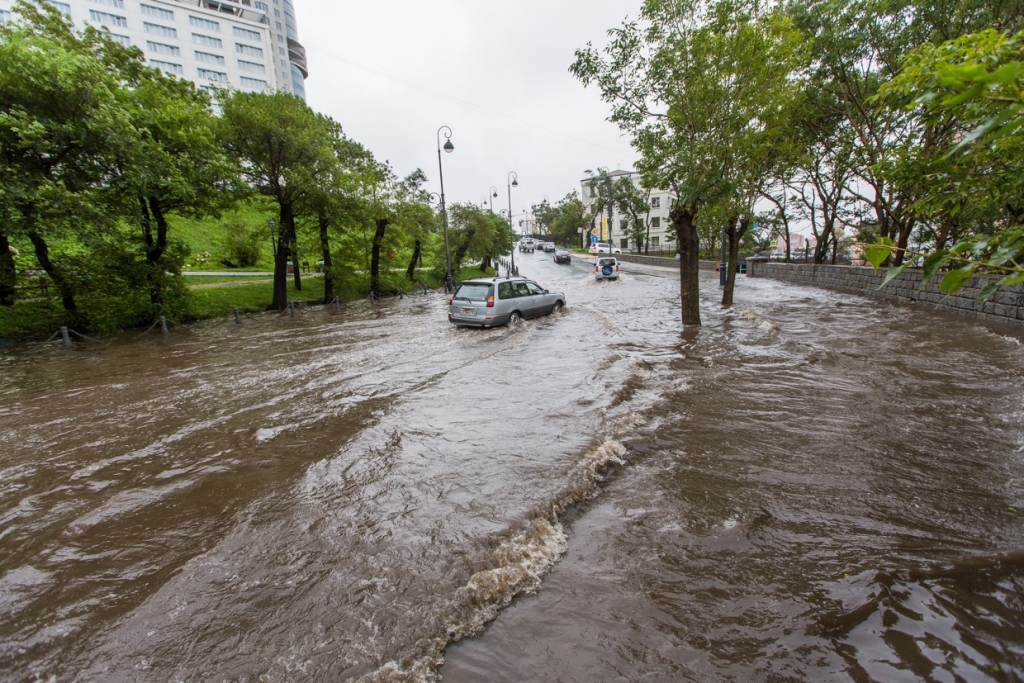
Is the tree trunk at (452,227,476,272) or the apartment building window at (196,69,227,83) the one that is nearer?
the tree trunk at (452,227,476,272)

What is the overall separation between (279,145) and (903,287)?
2478 cm

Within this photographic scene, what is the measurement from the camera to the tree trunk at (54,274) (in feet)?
42.3

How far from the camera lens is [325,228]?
2289 cm

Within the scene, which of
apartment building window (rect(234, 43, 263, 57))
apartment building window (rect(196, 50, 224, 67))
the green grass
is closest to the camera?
the green grass

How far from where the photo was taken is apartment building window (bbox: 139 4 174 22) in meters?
62.6

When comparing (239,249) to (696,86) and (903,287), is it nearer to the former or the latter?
(696,86)

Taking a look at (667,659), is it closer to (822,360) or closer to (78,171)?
(822,360)

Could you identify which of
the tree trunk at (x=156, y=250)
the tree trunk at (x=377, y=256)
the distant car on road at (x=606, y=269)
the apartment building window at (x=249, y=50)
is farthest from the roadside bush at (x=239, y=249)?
the apartment building window at (x=249, y=50)

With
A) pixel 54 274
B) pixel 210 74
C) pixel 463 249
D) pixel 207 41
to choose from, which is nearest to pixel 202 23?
pixel 207 41

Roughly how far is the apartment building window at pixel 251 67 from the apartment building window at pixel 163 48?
7.89 m

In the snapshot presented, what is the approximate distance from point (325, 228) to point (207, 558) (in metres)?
21.4

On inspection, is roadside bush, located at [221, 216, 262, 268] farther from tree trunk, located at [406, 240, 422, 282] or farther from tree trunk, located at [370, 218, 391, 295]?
tree trunk, located at [406, 240, 422, 282]

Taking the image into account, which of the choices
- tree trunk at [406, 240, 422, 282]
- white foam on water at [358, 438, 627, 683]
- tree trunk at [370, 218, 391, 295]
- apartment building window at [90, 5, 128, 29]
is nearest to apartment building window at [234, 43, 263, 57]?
apartment building window at [90, 5, 128, 29]

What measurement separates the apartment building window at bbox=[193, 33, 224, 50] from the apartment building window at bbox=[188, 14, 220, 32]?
1177mm
